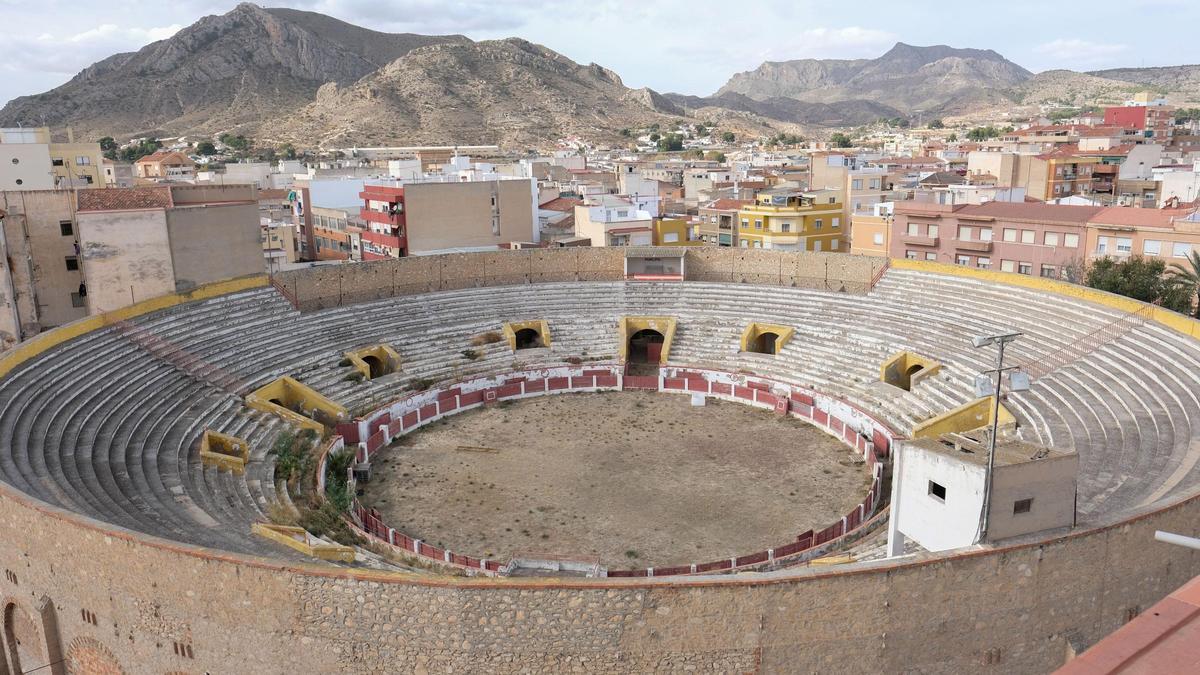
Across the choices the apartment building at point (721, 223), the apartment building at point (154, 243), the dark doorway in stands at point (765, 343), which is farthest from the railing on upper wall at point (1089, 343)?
the apartment building at point (154, 243)

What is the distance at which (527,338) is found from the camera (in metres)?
37.0

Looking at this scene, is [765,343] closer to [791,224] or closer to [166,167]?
[791,224]

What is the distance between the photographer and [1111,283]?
110 ft

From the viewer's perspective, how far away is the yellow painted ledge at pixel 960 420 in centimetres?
2569

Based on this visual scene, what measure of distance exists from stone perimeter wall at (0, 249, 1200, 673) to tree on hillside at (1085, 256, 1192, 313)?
2164cm

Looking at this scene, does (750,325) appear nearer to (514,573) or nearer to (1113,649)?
(514,573)

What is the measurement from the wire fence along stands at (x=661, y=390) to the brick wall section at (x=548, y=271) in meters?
7.45

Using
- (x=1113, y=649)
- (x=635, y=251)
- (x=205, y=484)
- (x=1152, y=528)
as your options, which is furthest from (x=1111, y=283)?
(x=205, y=484)

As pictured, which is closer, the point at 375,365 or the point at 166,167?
the point at 375,365

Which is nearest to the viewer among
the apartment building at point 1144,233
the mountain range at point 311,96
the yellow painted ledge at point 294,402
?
the yellow painted ledge at point 294,402

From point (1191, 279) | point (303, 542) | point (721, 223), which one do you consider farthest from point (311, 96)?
A: point (303, 542)

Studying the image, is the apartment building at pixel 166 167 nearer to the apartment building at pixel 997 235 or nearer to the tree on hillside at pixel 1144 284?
the apartment building at pixel 997 235

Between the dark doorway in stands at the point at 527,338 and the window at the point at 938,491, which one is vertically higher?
the window at the point at 938,491

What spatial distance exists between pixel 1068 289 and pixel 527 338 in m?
21.4
